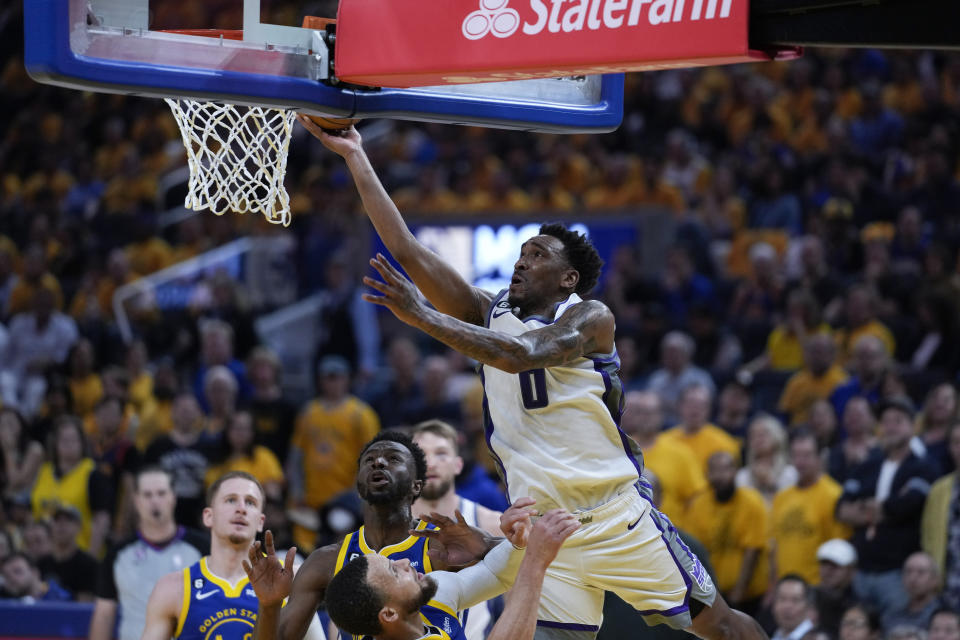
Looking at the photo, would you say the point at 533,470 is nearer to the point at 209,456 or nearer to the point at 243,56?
the point at 243,56

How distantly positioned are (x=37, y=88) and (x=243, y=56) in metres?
15.5

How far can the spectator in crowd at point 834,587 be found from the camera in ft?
26.7

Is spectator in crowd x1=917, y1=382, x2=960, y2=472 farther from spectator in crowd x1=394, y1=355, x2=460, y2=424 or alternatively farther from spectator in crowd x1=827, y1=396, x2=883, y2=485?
spectator in crowd x1=394, y1=355, x2=460, y2=424

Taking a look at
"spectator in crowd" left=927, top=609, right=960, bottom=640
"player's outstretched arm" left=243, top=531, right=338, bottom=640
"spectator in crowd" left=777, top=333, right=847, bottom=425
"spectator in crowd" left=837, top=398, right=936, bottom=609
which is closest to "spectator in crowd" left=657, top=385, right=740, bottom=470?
"spectator in crowd" left=777, top=333, right=847, bottom=425

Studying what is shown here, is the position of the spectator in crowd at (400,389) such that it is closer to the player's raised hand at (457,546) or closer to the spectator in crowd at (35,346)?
the spectator in crowd at (35,346)

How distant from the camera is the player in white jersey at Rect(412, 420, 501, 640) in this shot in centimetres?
677

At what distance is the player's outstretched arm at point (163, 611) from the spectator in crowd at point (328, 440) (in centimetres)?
468

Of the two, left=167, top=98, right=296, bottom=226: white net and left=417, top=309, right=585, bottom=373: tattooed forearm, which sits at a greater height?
left=167, top=98, right=296, bottom=226: white net

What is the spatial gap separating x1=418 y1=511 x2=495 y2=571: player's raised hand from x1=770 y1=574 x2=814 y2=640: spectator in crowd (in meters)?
3.14

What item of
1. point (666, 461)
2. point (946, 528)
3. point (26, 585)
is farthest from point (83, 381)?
point (946, 528)

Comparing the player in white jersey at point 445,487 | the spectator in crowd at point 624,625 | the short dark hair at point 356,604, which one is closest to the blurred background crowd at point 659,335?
the spectator in crowd at point 624,625

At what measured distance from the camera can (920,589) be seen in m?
7.81

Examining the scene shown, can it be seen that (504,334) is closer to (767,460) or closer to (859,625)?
(859,625)

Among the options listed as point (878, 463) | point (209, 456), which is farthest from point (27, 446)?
point (878, 463)
